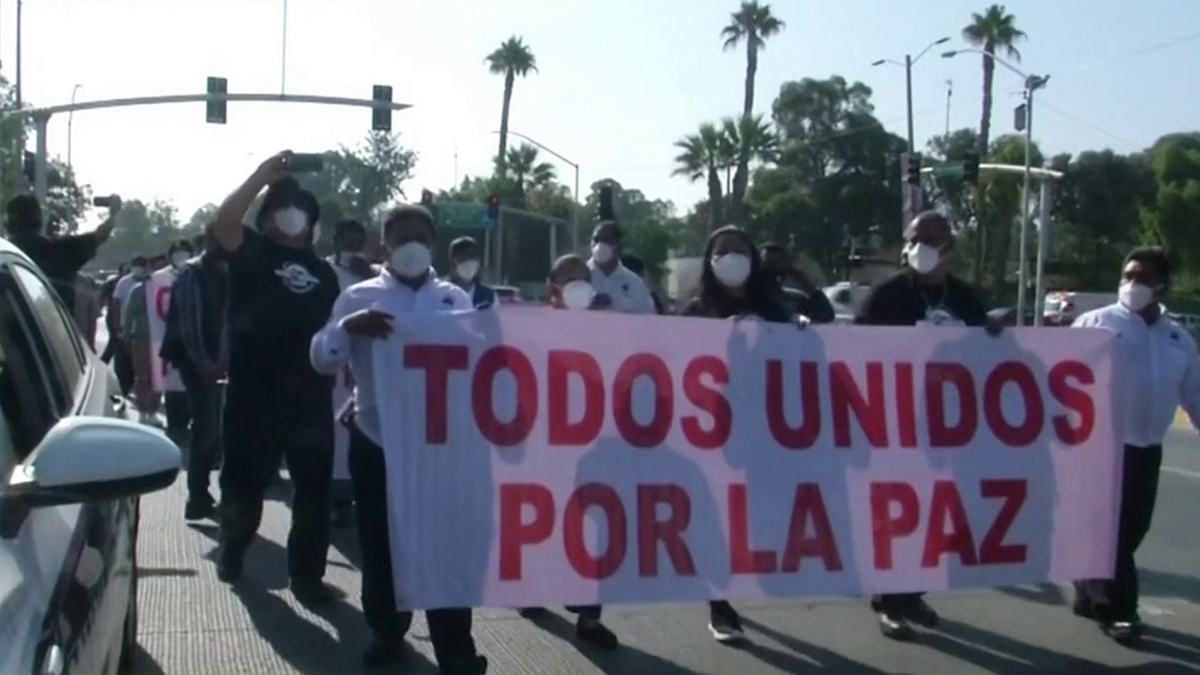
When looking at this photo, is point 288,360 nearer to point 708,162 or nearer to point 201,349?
point 201,349

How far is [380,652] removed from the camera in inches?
253

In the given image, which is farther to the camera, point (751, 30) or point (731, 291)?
point (751, 30)

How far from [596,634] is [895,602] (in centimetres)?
136

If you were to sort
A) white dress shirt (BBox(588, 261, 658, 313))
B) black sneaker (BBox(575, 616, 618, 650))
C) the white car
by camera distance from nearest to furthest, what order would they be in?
the white car
black sneaker (BBox(575, 616, 618, 650))
white dress shirt (BBox(588, 261, 658, 313))

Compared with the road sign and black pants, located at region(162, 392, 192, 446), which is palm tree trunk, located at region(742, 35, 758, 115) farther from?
black pants, located at region(162, 392, 192, 446)

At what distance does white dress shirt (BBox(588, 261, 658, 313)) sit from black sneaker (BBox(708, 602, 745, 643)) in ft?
9.66

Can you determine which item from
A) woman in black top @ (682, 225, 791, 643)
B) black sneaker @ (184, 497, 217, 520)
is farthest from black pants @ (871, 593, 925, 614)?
black sneaker @ (184, 497, 217, 520)

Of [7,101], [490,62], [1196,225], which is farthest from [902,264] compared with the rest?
[490,62]

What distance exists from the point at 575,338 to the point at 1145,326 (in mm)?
2666

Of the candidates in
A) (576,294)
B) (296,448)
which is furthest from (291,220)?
(576,294)

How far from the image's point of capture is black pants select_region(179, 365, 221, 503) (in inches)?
398

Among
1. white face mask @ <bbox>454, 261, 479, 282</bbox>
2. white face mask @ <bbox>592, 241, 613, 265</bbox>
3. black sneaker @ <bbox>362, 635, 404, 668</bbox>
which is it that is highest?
white face mask @ <bbox>592, 241, 613, 265</bbox>

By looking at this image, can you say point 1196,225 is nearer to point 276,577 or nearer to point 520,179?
point 520,179

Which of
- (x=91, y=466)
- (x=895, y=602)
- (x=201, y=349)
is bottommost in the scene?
(x=895, y=602)
